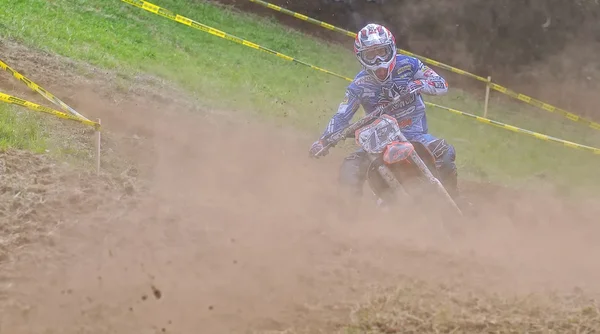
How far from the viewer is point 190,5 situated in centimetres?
1742

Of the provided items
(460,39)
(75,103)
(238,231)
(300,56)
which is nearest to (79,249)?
(238,231)

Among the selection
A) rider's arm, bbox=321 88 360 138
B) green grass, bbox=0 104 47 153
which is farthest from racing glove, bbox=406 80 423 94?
green grass, bbox=0 104 47 153

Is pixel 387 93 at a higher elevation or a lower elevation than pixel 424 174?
higher

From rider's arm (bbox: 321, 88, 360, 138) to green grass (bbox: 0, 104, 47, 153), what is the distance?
2.94 m

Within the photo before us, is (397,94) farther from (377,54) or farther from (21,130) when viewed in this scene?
(21,130)

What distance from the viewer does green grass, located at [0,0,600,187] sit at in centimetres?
1214

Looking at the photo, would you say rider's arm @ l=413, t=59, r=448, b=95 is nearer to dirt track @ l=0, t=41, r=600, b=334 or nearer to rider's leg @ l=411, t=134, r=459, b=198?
rider's leg @ l=411, t=134, r=459, b=198

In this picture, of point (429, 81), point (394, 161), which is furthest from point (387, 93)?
point (394, 161)

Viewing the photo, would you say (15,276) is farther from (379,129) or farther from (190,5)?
(190,5)

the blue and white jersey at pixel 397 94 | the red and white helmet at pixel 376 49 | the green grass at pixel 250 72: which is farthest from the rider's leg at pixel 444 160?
the green grass at pixel 250 72

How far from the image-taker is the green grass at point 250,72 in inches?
478

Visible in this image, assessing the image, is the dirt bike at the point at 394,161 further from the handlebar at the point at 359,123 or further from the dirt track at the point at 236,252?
the dirt track at the point at 236,252

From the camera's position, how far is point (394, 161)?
21.0ft

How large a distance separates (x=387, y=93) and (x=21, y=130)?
3.81 meters
